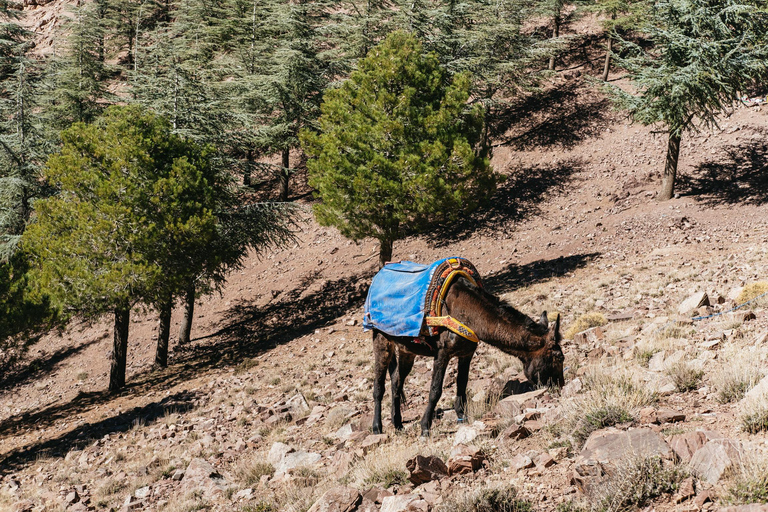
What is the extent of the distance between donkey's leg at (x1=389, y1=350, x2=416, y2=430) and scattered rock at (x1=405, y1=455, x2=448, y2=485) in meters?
2.66

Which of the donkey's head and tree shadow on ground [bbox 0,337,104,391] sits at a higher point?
the donkey's head

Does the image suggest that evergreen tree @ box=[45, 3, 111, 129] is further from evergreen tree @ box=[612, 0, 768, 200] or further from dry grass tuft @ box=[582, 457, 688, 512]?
dry grass tuft @ box=[582, 457, 688, 512]

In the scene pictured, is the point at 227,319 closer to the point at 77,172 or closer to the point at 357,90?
the point at 77,172

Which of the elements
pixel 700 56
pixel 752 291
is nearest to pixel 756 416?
pixel 752 291

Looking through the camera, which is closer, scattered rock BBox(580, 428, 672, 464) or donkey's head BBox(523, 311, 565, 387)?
scattered rock BBox(580, 428, 672, 464)

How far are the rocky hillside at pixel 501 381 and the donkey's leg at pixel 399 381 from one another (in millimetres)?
207

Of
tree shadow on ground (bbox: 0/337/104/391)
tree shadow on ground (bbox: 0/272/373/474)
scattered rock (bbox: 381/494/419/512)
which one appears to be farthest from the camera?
tree shadow on ground (bbox: 0/337/104/391)

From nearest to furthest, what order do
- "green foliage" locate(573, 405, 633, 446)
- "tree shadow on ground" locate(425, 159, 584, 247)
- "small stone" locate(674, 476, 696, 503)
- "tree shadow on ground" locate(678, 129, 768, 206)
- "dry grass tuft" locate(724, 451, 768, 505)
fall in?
1. "dry grass tuft" locate(724, 451, 768, 505)
2. "small stone" locate(674, 476, 696, 503)
3. "green foliage" locate(573, 405, 633, 446)
4. "tree shadow on ground" locate(678, 129, 768, 206)
5. "tree shadow on ground" locate(425, 159, 584, 247)

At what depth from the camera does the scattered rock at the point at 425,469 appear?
5.27 metres

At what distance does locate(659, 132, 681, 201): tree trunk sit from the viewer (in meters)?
22.1

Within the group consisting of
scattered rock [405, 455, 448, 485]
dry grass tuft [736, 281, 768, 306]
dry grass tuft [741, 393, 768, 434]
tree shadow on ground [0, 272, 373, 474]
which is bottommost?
tree shadow on ground [0, 272, 373, 474]

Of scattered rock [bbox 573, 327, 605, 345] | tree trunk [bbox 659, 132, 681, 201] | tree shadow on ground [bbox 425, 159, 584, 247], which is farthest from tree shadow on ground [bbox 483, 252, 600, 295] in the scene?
scattered rock [bbox 573, 327, 605, 345]

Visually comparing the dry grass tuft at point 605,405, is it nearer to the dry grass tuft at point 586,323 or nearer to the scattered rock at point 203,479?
the scattered rock at point 203,479

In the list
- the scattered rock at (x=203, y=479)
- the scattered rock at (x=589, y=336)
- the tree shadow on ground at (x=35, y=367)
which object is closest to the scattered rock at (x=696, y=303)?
the scattered rock at (x=589, y=336)
